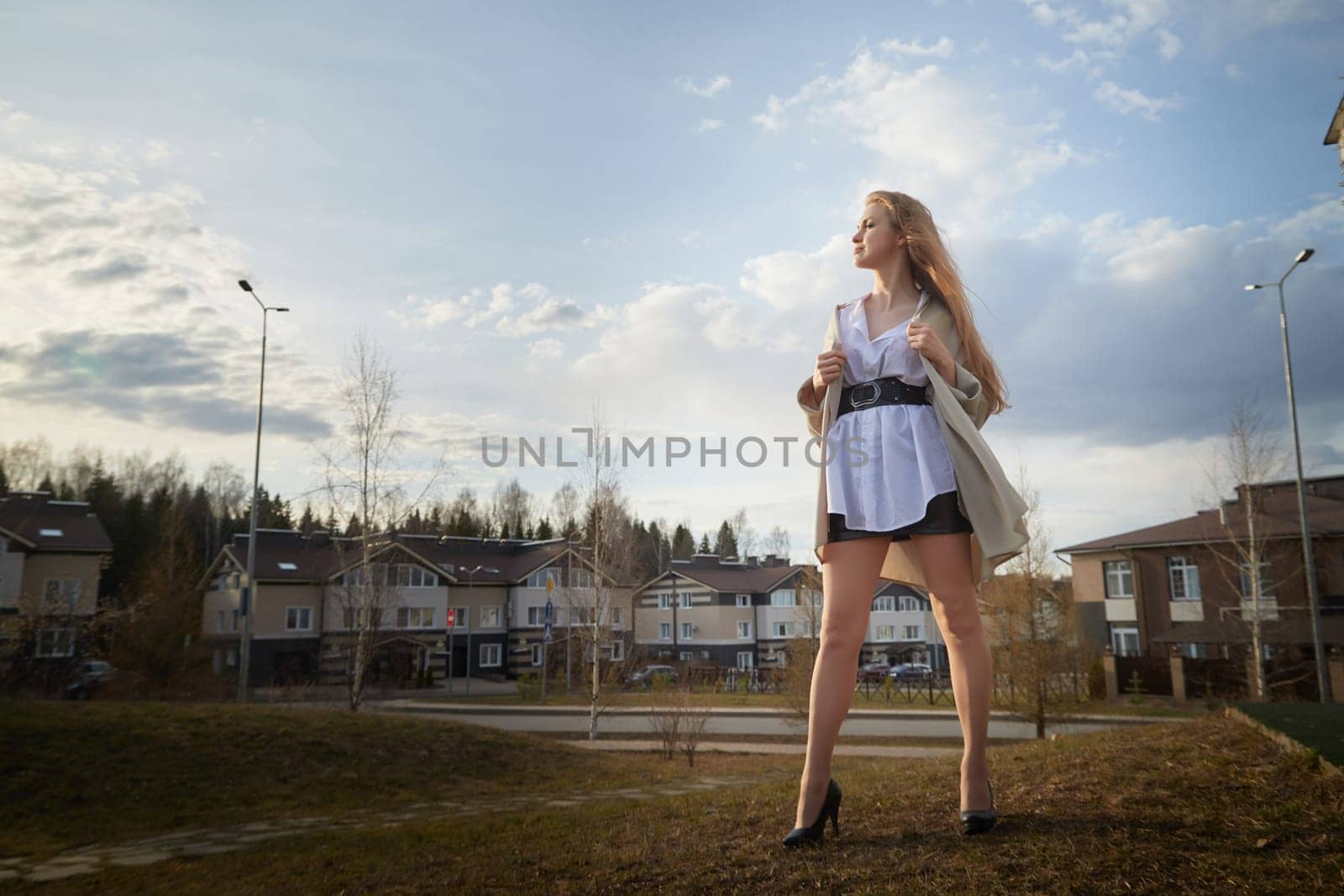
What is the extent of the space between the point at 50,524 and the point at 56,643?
2540 centimetres

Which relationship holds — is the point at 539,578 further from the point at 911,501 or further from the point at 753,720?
the point at 911,501

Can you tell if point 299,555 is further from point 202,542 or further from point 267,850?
point 267,850

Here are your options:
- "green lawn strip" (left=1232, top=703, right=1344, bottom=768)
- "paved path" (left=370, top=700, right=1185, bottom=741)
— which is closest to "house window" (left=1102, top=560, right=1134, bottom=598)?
"paved path" (left=370, top=700, right=1185, bottom=741)

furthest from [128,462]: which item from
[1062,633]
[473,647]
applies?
[1062,633]

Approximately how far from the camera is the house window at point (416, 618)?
46938 mm

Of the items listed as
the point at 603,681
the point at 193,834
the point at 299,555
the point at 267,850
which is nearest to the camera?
the point at 267,850

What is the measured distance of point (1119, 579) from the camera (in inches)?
1458

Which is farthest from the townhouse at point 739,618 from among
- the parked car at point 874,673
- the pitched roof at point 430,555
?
the pitched roof at point 430,555

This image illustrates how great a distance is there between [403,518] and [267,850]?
1498 cm

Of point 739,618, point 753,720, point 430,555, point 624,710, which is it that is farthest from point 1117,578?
point 430,555

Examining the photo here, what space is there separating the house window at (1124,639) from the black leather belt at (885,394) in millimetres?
37312

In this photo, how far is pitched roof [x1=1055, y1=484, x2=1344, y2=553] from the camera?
29.5 metres

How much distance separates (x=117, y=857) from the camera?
648 centimetres

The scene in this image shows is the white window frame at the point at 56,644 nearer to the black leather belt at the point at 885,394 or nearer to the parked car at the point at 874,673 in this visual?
the black leather belt at the point at 885,394
